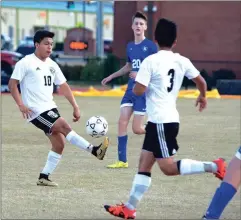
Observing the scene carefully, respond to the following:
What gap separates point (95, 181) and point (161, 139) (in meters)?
A: 2.64

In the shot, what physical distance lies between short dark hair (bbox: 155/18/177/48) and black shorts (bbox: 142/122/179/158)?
795mm

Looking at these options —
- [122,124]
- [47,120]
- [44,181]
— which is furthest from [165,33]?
[122,124]

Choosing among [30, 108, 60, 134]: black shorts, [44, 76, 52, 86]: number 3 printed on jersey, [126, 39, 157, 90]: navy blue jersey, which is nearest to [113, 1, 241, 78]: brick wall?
[126, 39, 157, 90]: navy blue jersey

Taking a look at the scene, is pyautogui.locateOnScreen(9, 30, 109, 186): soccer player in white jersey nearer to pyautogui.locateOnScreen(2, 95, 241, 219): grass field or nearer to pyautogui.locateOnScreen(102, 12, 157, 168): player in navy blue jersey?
pyautogui.locateOnScreen(2, 95, 241, 219): grass field

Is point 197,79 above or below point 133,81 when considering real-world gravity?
above

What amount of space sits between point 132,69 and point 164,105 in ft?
11.7

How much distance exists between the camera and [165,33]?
795 cm

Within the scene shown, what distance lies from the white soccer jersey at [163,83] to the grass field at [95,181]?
3.43 feet

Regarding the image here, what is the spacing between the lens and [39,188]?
387 inches

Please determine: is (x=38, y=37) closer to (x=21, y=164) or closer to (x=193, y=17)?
(x=21, y=164)

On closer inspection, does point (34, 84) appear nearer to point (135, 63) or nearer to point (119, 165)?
point (135, 63)

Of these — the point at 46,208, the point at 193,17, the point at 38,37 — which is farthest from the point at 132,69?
the point at 193,17

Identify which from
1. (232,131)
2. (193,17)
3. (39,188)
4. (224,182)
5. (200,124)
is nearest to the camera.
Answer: (224,182)

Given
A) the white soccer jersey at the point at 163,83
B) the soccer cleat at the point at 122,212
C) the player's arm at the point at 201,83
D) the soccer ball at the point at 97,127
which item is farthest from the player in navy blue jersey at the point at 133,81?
the soccer cleat at the point at 122,212
